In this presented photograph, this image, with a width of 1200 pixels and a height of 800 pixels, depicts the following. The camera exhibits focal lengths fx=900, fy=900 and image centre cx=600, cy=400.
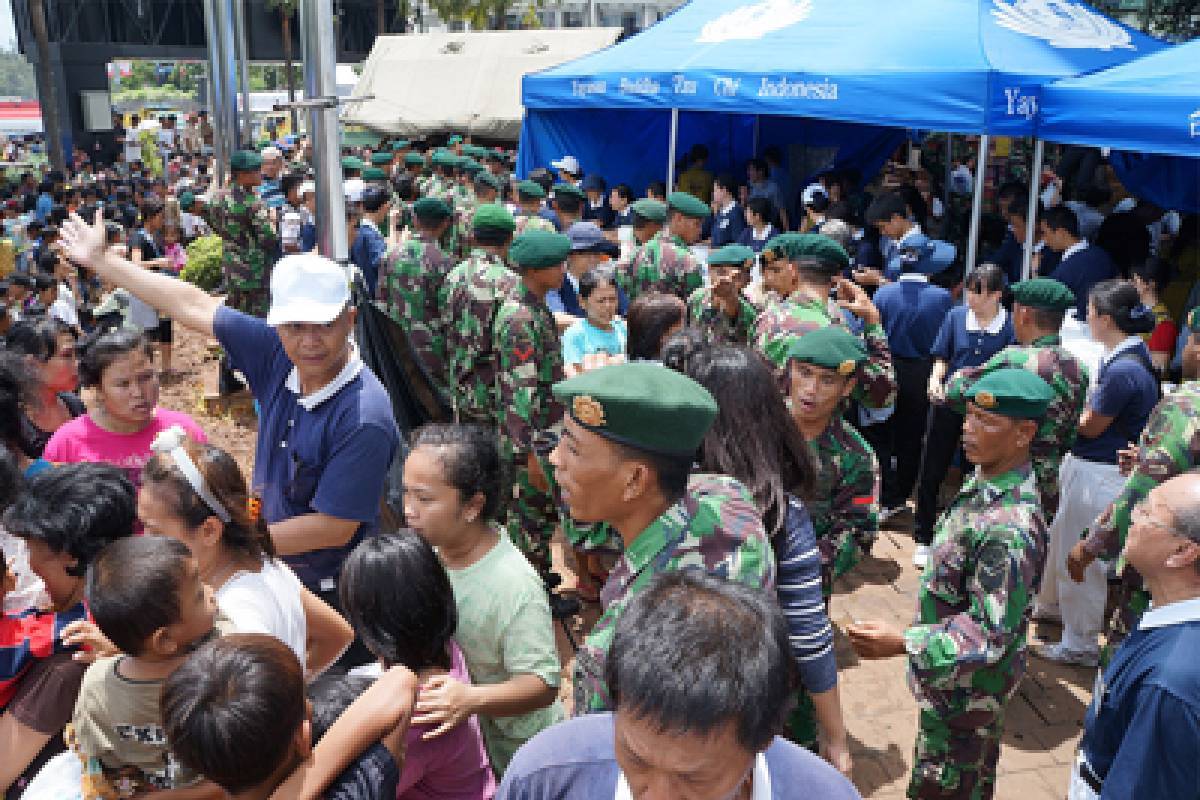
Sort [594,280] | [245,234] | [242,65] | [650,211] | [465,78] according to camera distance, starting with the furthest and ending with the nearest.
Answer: [465,78] < [245,234] < [242,65] < [650,211] < [594,280]

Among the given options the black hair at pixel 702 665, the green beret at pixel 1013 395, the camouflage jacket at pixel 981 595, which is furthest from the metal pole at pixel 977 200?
the black hair at pixel 702 665

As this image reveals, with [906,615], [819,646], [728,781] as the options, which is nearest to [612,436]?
[728,781]

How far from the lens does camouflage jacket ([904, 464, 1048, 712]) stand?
8.18 feet

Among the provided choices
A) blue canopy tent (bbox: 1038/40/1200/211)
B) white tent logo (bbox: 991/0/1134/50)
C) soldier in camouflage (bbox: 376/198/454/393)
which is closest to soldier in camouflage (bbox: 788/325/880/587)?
blue canopy tent (bbox: 1038/40/1200/211)

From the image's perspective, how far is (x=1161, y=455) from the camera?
10.7 ft

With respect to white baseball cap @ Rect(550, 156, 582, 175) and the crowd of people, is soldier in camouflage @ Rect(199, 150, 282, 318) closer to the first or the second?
the crowd of people

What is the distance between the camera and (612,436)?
5.75ft

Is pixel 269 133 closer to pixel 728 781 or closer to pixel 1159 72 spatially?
pixel 1159 72

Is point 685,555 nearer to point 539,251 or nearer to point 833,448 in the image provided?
point 833,448

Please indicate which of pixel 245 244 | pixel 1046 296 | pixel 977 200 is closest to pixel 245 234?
pixel 245 244

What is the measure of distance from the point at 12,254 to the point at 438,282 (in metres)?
5.56

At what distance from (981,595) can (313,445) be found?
1973mm

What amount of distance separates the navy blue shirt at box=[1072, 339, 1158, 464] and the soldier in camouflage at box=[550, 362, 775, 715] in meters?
3.04

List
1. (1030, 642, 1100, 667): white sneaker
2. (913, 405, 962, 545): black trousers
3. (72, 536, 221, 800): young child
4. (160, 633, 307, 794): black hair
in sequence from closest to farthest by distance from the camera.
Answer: (160, 633, 307, 794): black hair → (72, 536, 221, 800): young child → (1030, 642, 1100, 667): white sneaker → (913, 405, 962, 545): black trousers
